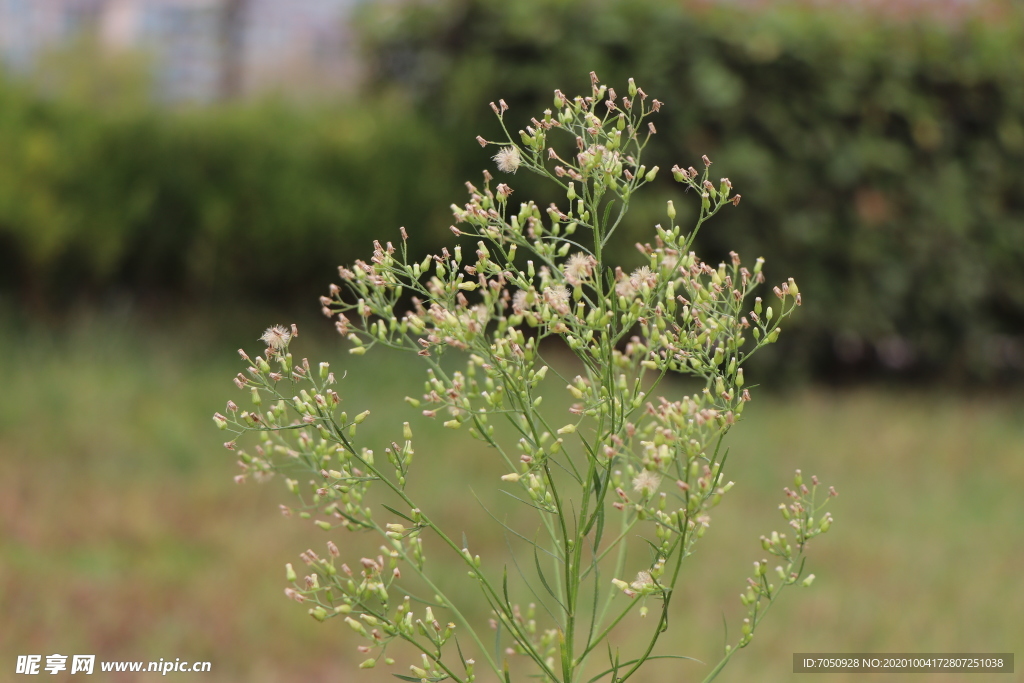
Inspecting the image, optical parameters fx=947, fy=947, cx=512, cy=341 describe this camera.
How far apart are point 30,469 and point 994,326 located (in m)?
6.99

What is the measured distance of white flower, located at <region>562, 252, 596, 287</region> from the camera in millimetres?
1366

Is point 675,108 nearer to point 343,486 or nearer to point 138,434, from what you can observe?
point 138,434

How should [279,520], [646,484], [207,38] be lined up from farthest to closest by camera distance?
[207,38]
[279,520]
[646,484]

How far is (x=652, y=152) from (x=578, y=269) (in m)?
5.23

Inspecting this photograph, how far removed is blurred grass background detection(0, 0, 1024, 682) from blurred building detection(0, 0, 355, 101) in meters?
0.43

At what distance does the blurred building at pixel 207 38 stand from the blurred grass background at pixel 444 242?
0.43 m

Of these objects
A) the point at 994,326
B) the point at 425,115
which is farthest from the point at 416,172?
the point at 994,326

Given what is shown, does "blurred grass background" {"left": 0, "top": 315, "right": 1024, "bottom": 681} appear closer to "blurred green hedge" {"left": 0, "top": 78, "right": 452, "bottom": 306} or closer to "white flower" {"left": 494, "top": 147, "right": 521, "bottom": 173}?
"blurred green hedge" {"left": 0, "top": 78, "right": 452, "bottom": 306}

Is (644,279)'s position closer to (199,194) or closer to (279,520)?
(279,520)

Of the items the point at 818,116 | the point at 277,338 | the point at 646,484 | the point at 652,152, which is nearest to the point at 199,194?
the point at 652,152

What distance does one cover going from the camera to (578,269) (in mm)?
1378

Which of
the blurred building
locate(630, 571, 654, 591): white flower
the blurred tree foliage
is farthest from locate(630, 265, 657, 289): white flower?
the blurred building

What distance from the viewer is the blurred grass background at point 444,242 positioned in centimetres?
385

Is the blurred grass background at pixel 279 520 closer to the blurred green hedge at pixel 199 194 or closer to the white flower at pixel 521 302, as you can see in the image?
the blurred green hedge at pixel 199 194
